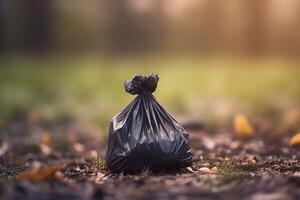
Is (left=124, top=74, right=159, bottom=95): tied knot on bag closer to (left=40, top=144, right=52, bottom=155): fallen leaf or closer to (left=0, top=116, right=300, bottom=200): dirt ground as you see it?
(left=0, top=116, right=300, bottom=200): dirt ground

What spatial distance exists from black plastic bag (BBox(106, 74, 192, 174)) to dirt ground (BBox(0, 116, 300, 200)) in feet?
0.34

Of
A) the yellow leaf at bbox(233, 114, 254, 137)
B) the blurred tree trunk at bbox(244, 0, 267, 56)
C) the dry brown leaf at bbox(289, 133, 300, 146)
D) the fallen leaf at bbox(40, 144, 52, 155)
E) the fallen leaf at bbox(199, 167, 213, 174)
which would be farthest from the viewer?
the blurred tree trunk at bbox(244, 0, 267, 56)

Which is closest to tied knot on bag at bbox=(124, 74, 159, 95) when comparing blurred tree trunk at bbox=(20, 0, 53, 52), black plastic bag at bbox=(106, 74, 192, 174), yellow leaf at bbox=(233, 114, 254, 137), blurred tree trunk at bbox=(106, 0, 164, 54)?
black plastic bag at bbox=(106, 74, 192, 174)

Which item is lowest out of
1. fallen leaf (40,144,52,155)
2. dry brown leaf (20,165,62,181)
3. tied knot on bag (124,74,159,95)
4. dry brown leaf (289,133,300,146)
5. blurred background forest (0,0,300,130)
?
dry brown leaf (20,165,62,181)

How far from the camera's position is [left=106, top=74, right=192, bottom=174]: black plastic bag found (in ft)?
18.2

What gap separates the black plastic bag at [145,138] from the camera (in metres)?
5.55

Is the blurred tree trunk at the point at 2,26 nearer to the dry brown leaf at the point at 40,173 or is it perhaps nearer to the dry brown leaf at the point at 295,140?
the dry brown leaf at the point at 295,140

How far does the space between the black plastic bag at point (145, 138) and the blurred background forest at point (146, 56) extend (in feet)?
15.5

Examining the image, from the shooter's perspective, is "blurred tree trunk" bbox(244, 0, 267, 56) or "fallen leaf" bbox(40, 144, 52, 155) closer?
"fallen leaf" bbox(40, 144, 52, 155)

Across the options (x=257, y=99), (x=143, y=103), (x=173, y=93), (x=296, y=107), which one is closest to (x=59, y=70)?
(x=173, y=93)

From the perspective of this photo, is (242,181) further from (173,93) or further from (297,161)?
(173,93)

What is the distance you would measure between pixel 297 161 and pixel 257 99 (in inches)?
264

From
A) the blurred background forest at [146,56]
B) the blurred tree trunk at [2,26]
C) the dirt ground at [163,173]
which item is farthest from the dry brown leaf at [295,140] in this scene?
the blurred tree trunk at [2,26]

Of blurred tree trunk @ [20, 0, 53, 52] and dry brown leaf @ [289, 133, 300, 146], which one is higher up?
blurred tree trunk @ [20, 0, 53, 52]
